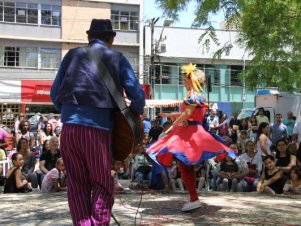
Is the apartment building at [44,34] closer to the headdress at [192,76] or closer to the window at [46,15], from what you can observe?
the window at [46,15]

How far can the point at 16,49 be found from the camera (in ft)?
120

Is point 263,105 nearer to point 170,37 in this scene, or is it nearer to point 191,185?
point 191,185

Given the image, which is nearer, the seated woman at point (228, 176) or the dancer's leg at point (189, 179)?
the dancer's leg at point (189, 179)

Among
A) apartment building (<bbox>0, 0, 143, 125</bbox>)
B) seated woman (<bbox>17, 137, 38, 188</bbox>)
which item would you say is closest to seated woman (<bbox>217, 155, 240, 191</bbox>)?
seated woman (<bbox>17, 137, 38, 188</bbox>)

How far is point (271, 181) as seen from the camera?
8633 mm

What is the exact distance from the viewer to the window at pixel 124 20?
38.4 meters

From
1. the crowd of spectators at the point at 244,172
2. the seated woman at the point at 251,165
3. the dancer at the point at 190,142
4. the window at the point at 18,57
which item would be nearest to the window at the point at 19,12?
the window at the point at 18,57

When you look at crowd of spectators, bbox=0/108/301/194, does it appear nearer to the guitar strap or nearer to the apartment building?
the guitar strap

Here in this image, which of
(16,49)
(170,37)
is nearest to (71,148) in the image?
(16,49)

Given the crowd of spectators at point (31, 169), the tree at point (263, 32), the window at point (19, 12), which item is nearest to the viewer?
the tree at point (263, 32)

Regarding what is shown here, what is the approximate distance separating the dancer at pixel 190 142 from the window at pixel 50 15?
32.8m

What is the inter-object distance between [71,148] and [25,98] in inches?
1116

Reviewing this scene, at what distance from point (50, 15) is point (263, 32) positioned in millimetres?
29685

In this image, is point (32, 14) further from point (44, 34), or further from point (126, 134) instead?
point (126, 134)
